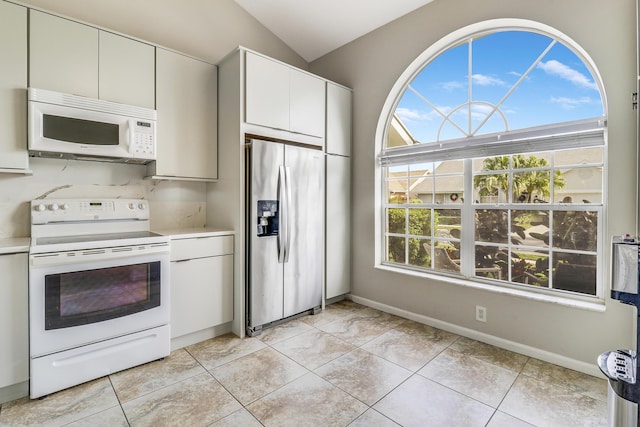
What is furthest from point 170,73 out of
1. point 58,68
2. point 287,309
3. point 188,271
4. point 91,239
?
point 287,309

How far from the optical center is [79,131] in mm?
2264

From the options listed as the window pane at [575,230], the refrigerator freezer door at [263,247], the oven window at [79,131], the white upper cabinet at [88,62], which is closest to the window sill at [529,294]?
the window pane at [575,230]

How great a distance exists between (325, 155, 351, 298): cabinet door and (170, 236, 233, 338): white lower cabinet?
3.85ft

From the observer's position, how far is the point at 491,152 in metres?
2.71

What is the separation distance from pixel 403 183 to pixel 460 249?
0.92 meters

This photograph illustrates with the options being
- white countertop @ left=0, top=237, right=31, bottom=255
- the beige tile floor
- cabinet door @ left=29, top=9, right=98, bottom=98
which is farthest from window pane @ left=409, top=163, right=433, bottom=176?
white countertop @ left=0, top=237, right=31, bottom=255

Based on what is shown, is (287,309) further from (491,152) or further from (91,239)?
(491,152)

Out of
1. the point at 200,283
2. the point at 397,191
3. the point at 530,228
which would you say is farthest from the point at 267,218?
the point at 530,228

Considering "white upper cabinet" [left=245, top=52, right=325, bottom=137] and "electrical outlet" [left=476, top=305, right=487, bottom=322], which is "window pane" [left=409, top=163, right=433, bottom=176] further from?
"electrical outlet" [left=476, top=305, right=487, bottom=322]

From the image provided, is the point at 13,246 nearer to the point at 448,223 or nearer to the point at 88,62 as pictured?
the point at 88,62

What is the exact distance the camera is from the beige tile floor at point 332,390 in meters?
1.75

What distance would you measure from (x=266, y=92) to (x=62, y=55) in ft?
4.93

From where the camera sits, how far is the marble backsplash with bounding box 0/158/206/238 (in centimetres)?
229

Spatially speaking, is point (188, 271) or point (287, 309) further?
point (287, 309)
